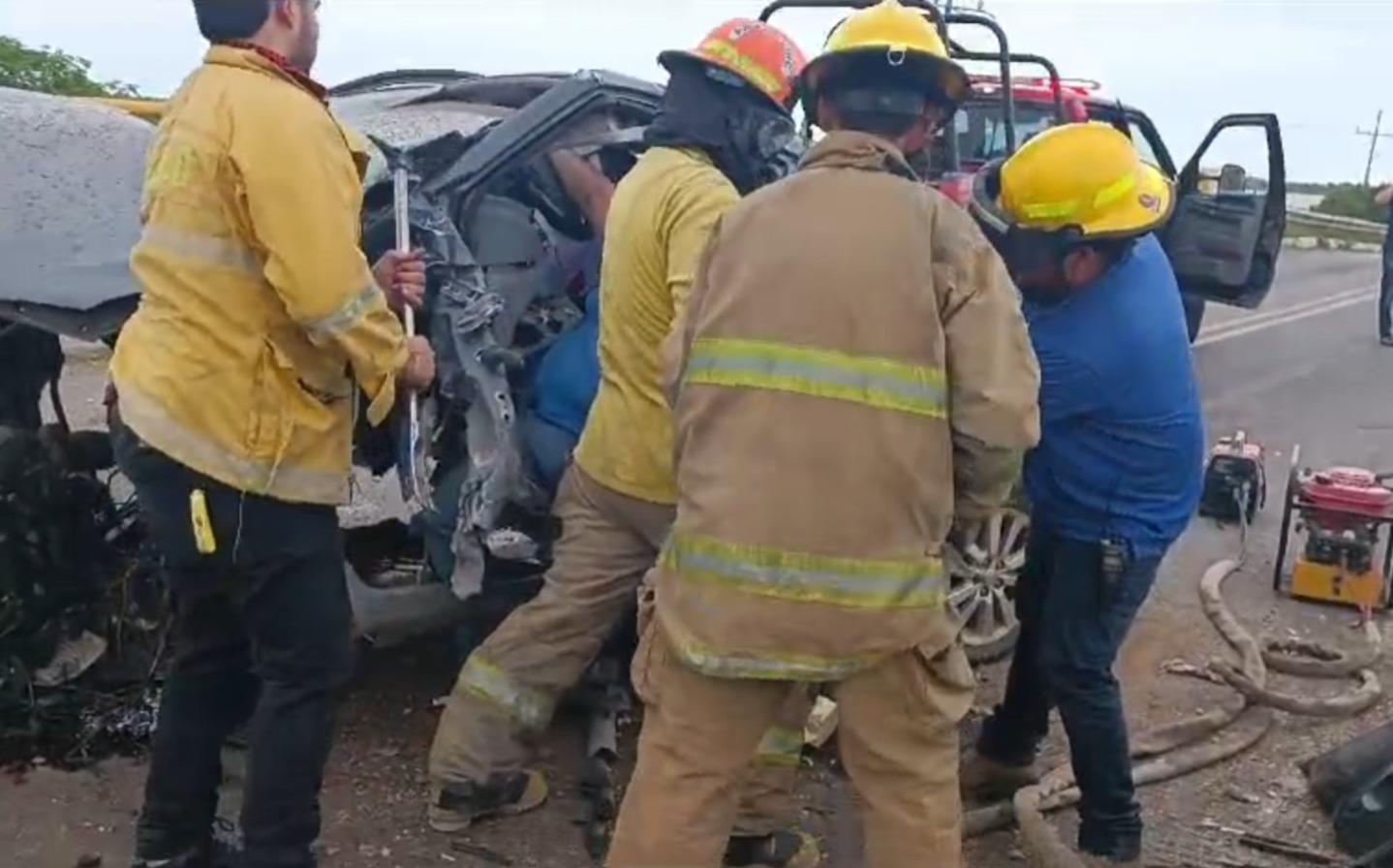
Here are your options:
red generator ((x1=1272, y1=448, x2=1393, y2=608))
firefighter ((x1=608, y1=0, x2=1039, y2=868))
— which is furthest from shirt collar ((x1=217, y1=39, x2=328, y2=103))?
red generator ((x1=1272, y1=448, x2=1393, y2=608))

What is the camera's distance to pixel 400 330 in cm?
→ 316

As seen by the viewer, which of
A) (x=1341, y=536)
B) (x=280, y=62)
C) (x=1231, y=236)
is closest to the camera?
(x=280, y=62)

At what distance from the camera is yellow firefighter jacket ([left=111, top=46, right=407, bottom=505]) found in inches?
115

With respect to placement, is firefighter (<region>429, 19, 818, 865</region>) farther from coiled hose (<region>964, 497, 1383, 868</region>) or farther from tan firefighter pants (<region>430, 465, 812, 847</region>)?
coiled hose (<region>964, 497, 1383, 868</region>)

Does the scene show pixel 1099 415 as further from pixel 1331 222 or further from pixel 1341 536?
pixel 1331 222

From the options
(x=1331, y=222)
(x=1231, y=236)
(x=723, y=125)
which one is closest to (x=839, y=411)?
(x=723, y=125)

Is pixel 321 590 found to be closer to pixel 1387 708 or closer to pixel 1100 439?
pixel 1100 439

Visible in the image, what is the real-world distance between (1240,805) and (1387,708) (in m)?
1.04

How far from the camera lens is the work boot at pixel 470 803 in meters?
3.91

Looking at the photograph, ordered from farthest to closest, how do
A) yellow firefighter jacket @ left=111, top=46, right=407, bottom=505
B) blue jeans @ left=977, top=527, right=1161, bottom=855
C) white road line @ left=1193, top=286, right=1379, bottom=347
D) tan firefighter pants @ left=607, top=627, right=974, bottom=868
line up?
white road line @ left=1193, top=286, right=1379, bottom=347
blue jeans @ left=977, top=527, right=1161, bottom=855
yellow firefighter jacket @ left=111, top=46, right=407, bottom=505
tan firefighter pants @ left=607, top=627, right=974, bottom=868

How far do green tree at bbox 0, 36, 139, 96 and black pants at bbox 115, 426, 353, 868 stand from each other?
1137cm

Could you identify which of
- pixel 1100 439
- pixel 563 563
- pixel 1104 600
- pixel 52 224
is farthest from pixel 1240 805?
pixel 52 224

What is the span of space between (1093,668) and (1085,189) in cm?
108

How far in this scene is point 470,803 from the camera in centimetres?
392
